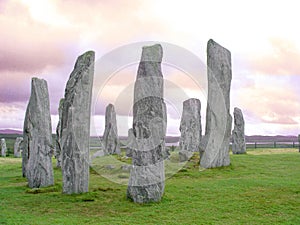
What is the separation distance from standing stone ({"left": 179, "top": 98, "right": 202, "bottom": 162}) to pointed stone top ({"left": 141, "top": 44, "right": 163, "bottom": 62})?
1393 centimetres

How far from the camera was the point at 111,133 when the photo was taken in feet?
86.3

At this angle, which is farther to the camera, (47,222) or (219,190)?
(219,190)

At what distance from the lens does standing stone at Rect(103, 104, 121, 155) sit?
85.6 ft

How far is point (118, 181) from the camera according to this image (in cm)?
1409

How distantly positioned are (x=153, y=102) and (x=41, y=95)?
4.96 meters

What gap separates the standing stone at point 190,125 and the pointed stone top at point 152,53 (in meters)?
13.9

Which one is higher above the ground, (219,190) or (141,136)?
(141,136)

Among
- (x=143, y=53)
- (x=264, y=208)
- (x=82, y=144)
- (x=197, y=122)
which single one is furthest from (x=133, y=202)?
(x=197, y=122)

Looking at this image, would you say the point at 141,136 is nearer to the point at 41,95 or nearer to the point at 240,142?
the point at 41,95

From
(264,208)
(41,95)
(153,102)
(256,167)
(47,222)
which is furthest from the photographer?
(256,167)

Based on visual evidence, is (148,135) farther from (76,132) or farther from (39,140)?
(39,140)

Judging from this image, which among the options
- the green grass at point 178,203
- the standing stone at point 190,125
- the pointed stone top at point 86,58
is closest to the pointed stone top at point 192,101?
the standing stone at point 190,125

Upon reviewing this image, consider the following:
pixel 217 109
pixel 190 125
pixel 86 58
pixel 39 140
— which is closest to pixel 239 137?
pixel 190 125

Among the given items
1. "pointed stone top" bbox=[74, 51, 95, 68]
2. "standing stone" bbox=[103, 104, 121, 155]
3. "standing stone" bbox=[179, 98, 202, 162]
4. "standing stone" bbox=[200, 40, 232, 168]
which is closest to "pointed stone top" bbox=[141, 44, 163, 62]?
"pointed stone top" bbox=[74, 51, 95, 68]
